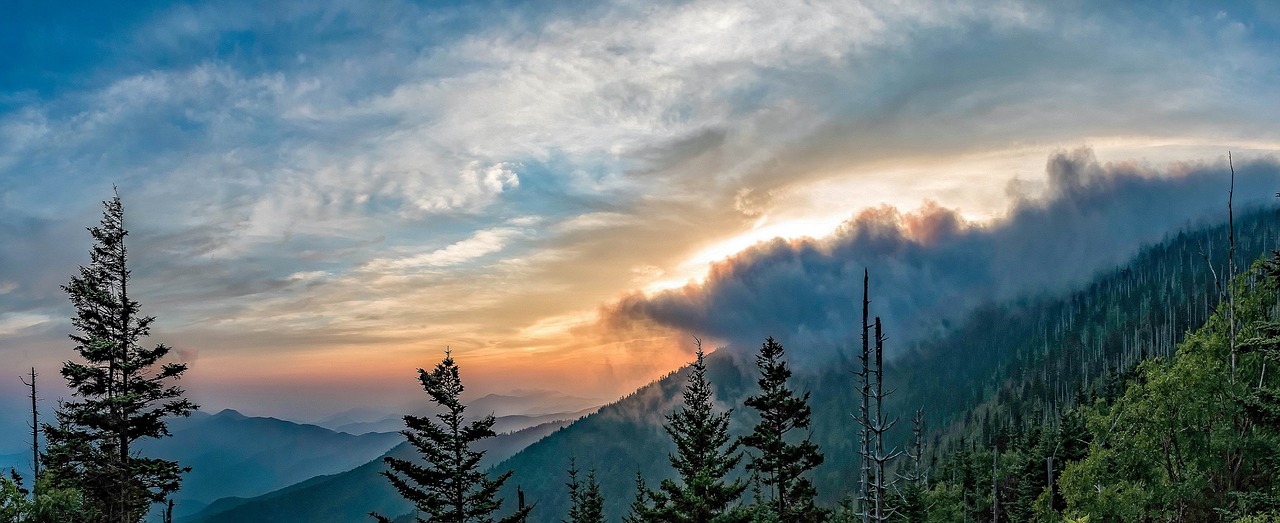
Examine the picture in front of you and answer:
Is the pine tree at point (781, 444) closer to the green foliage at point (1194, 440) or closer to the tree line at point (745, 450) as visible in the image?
the tree line at point (745, 450)

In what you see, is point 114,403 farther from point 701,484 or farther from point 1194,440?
point 1194,440

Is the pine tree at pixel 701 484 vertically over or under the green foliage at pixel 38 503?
under

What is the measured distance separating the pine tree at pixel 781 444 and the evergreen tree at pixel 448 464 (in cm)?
1409

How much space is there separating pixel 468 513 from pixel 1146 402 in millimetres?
26998

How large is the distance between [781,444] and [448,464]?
56.4 ft

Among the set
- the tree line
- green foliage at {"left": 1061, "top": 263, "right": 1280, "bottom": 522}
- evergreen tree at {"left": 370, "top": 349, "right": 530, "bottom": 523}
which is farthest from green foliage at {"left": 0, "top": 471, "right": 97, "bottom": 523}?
green foliage at {"left": 1061, "top": 263, "right": 1280, "bottom": 522}

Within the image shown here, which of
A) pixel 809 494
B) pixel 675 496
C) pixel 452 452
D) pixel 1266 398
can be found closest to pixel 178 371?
pixel 452 452

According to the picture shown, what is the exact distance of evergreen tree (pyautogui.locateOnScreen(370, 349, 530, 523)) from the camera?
28609 millimetres

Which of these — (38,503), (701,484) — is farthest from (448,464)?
(38,503)

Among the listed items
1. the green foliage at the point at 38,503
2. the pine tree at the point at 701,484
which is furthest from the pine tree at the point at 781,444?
the green foliage at the point at 38,503

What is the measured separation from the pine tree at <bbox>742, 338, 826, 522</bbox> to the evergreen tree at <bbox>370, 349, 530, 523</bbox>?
555 inches

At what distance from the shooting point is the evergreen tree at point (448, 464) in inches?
1126

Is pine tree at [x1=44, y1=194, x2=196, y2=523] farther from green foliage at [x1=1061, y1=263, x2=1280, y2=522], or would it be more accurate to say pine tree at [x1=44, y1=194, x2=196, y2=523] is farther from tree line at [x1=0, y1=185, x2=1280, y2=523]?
green foliage at [x1=1061, y1=263, x2=1280, y2=522]

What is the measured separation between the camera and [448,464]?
95.3ft
